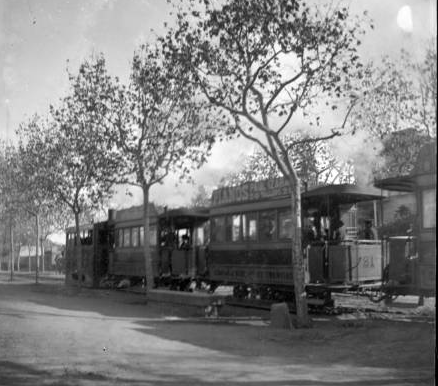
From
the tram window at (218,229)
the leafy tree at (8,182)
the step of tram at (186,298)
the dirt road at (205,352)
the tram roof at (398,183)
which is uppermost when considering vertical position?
the leafy tree at (8,182)

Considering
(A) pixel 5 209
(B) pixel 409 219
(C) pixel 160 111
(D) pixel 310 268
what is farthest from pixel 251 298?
(A) pixel 5 209

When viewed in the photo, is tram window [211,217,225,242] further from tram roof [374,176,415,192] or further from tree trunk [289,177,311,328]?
tram roof [374,176,415,192]

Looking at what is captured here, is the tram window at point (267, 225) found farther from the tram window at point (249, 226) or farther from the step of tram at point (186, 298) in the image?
the step of tram at point (186, 298)

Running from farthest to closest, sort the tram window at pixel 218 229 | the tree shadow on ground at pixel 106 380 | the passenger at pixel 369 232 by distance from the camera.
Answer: the tram window at pixel 218 229, the passenger at pixel 369 232, the tree shadow on ground at pixel 106 380

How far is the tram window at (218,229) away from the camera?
13812 mm

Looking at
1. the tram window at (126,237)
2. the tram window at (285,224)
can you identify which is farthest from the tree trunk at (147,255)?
the tram window at (126,237)

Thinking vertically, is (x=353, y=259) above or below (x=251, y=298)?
above

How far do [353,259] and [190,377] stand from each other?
6394 millimetres

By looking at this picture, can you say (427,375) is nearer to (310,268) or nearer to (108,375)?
(108,375)

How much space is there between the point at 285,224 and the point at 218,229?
259 cm

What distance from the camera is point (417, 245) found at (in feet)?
28.1

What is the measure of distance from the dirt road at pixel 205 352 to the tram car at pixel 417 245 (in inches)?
24.8

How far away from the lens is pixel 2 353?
6.58 m

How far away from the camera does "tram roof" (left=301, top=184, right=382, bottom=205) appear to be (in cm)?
1114
